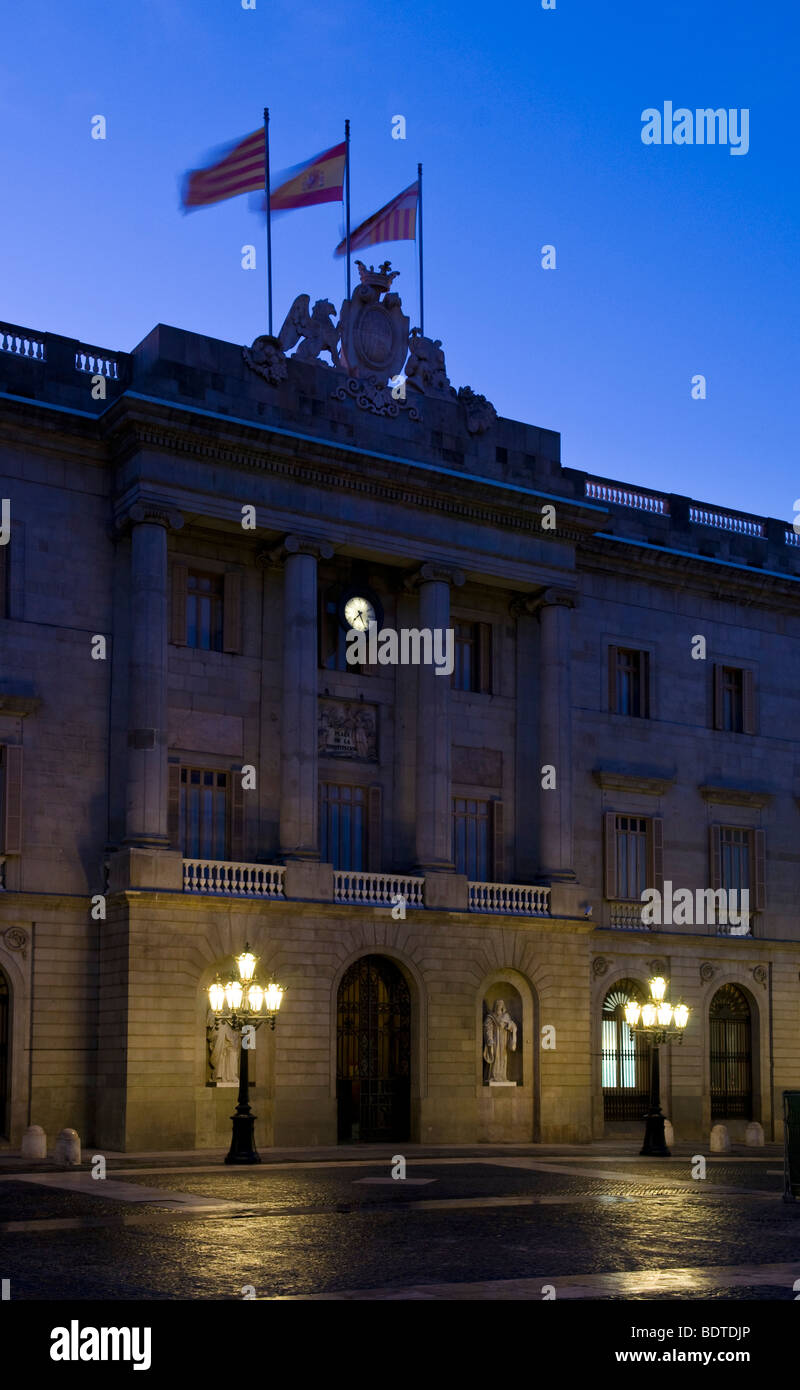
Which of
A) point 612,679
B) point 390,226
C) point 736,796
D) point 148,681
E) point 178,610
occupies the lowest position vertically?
point 736,796

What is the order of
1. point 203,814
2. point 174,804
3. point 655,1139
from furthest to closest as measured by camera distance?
point 203,814 → point 174,804 → point 655,1139

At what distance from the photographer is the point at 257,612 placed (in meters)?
41.4

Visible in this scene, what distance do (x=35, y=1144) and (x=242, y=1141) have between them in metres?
5.04

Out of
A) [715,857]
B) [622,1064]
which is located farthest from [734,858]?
[622,1064]

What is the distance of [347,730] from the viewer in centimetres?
4250

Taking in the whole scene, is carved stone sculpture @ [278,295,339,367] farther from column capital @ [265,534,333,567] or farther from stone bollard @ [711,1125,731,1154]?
stone bollard @ [711,1125,731,1154]

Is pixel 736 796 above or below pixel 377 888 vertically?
above

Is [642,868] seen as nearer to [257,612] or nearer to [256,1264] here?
[257,612]

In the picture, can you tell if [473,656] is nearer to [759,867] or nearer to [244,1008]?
[759,867]

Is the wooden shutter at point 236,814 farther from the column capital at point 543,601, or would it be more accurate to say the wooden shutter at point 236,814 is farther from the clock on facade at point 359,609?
the column capital at point 543,601

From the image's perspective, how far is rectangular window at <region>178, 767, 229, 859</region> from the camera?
39562 mm

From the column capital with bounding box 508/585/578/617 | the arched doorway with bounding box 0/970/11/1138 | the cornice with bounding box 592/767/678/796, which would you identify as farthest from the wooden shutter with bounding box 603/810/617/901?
the arched doorway with bounding box 0/970/11/1138

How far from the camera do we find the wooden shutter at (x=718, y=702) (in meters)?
50.0

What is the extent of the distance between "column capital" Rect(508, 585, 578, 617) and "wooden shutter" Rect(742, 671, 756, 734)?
320 inches
